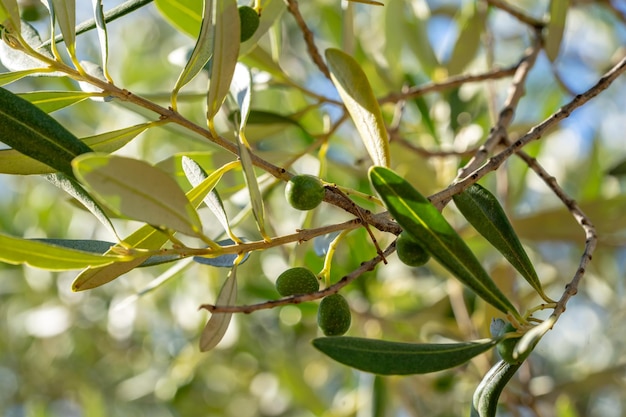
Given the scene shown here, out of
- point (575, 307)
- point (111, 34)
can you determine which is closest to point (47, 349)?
point (111, 34)

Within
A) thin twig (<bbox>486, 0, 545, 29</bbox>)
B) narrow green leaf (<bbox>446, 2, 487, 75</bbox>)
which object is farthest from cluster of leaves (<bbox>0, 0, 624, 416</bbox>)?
narrow green leaf (<bbox>446, 2, 487, 75</bbox>)

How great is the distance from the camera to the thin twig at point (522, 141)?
818 millimetres

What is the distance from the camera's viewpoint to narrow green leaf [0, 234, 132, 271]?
27.4 inches

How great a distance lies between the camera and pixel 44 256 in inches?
28.2

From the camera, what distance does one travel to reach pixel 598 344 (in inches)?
125

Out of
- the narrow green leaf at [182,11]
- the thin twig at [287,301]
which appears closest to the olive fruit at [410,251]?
the thin twig at [287,301]

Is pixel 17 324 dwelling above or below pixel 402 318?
above

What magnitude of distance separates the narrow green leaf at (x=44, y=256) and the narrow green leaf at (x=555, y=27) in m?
1.01

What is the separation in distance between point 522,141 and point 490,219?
6.1 inches

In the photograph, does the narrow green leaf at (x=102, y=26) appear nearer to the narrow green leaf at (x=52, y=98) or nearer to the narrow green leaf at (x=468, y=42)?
the narrow green leaf at (x=52, y=98)

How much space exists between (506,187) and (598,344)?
170 cm

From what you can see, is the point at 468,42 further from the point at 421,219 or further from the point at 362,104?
the point at 421,219

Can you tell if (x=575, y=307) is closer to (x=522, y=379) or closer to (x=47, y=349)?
(x=522, y=379)

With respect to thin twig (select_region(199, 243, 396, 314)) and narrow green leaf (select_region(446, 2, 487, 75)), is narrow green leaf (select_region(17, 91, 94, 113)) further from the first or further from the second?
narrow green leaf (select_region(446, 2, 487, 75))
